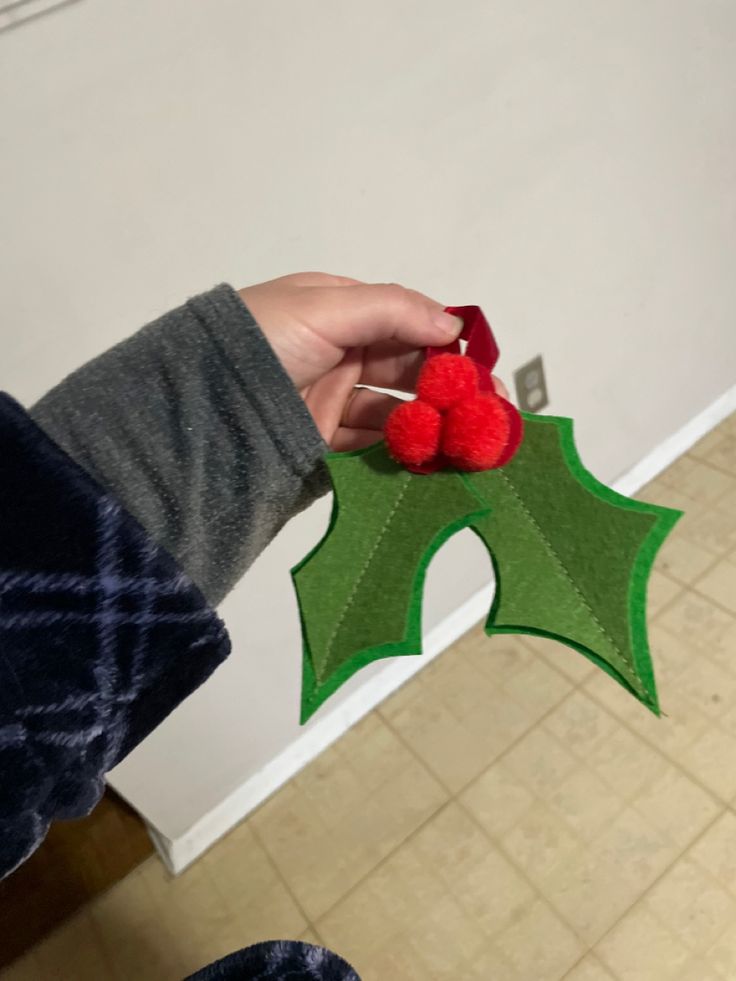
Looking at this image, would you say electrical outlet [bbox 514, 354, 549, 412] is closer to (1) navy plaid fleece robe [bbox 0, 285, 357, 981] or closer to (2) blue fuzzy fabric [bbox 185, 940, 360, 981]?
(1) navy plaid fleece robe [bbox 0, 285, 357, 981]

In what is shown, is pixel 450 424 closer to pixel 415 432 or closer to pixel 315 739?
pixel 415 432

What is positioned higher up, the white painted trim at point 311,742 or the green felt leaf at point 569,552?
the green felt leaf at point 569,552

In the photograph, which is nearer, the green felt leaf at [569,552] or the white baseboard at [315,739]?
the green felt leaf at [569,552]

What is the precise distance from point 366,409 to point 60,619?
0.30 meters

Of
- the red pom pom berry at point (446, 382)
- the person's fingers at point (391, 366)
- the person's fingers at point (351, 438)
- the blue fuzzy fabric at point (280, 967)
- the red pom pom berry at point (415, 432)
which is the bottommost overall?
the blue fuzzy fabric at point (280, 967)

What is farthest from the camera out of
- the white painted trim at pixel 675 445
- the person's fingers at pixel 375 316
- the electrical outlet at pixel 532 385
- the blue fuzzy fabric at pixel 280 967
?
the white painted trim at pixel 675 445

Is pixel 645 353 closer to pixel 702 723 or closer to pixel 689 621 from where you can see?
pixel 689 621

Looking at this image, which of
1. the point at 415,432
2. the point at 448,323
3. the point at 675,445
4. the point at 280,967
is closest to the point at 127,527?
the point at 415,432

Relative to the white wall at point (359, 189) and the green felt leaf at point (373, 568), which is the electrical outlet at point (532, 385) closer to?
the white wall at point (359, 189)

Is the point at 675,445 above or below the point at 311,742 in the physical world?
above

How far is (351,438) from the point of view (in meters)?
0.63

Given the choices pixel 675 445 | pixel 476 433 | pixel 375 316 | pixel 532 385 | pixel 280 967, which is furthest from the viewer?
pixel 675 445

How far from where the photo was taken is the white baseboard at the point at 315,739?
45.0 inches

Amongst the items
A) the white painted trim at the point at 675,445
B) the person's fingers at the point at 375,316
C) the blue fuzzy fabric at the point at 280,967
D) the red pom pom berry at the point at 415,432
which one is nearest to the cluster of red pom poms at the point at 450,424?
the red pom pom berry at the point at 415,432
